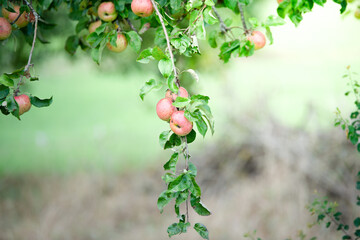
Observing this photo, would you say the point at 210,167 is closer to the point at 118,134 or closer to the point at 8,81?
the point at 8,81

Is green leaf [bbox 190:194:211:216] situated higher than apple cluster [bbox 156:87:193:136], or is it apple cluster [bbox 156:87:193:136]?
apple cluster [bbox 156:87:193:136]

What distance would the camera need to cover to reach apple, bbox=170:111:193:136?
95 centimetres

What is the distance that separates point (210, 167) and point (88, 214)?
1391mm

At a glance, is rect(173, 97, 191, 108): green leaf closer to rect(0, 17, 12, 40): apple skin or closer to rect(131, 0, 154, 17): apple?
rect(131, 0, 154, 17): apple

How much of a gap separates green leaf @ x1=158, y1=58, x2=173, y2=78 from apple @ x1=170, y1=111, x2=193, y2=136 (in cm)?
11

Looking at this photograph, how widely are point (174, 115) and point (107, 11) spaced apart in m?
0.60

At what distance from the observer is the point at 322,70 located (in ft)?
35.5

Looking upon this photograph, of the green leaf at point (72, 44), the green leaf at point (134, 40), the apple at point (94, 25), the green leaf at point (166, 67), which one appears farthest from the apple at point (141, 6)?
the green leaf at point (72, 44)

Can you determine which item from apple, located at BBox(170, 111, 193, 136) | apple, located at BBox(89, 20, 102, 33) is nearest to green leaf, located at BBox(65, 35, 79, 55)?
apple, located at BBox(89, 20, 102, 33)

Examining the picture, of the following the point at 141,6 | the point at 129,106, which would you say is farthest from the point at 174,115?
the point at 129,106

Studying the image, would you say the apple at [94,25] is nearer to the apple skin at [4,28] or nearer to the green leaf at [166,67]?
the apple skin at [4,28]

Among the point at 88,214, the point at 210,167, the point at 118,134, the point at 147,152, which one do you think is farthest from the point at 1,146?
the point at 210,167

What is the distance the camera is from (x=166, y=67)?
975 millimetres

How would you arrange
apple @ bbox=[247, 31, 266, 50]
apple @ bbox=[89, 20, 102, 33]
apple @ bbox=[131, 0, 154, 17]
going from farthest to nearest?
apple @ bbox=[89, 20, 102, 33] → apple @ bbox=[247, 31, 266, 50] → apple @ bbox=[131, 0, 154, 17]
